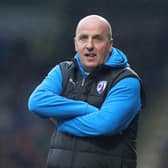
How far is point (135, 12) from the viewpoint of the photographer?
567cm

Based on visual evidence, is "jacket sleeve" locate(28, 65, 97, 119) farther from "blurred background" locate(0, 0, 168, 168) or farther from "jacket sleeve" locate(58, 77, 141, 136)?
"blurred background" locate(0, 0, 168, 168)

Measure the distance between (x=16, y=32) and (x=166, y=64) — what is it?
129 centimetres

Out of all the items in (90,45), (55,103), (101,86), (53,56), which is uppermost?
(90,45)

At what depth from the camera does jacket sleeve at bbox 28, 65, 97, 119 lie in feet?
11.9

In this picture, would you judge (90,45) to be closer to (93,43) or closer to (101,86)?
(93,43)

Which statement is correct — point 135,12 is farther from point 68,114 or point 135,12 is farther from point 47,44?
point 68,114

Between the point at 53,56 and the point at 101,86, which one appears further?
the point at 53,56

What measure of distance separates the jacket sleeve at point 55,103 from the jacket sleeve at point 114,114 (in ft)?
0.16

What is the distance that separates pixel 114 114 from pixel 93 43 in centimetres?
40

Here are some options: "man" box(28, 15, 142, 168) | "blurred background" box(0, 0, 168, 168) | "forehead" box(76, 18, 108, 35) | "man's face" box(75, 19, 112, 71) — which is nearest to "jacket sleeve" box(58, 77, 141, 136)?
"man" box(28, 15, 142, 168)

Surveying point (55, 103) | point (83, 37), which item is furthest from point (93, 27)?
point (55, 103)

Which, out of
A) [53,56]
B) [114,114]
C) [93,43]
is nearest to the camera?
[114,114]

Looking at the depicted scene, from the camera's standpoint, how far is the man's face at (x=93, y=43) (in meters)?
3.64

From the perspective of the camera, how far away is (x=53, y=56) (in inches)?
228
